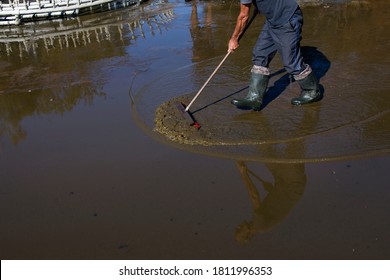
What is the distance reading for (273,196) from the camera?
11.0ft

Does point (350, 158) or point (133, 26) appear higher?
point (133, 26)

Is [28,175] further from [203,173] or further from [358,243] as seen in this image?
[358,243]

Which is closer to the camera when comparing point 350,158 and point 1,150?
point 350,158

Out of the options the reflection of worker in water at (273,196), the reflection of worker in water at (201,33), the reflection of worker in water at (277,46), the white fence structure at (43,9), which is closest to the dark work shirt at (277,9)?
the reflection of worker in water at (277,46)

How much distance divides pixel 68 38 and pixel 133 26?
1.49 meters

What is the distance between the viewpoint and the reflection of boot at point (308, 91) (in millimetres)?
4680

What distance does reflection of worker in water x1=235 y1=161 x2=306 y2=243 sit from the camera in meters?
3.04

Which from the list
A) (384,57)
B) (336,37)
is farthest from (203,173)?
(336,37)

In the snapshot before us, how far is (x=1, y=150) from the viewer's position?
441 centimetres

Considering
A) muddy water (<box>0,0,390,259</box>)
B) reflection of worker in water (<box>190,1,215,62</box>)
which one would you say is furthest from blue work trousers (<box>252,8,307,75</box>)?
reflection of worker in water (<box>190,1,215,62</box>)

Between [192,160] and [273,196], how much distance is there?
877mm

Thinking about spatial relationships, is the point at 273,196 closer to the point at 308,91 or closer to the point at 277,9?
the point at 308,91

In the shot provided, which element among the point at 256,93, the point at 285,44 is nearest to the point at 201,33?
the point at 256,93

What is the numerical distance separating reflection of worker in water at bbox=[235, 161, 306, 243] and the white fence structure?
896 centimetres
